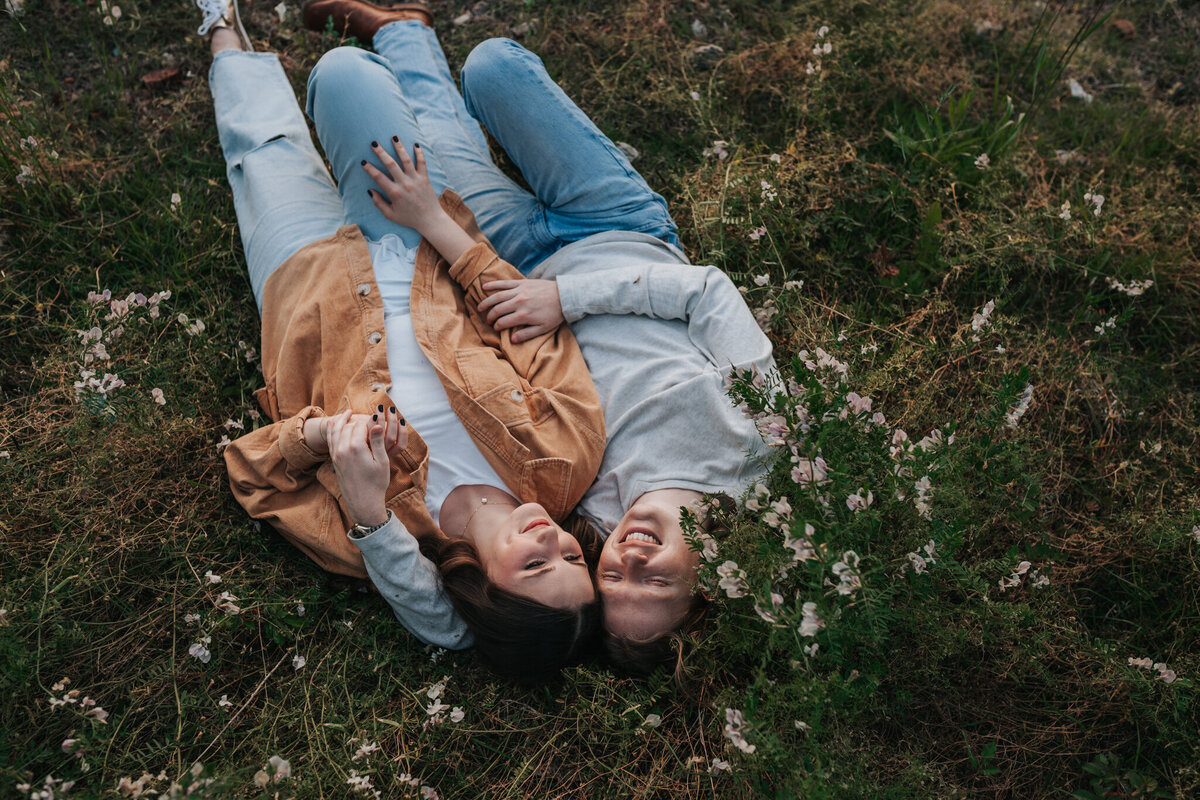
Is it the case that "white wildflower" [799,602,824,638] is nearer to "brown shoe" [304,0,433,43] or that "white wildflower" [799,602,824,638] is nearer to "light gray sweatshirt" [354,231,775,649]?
"light gray sweatshirt" [354,231,775,649]

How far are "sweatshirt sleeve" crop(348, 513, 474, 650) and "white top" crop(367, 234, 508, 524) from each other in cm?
26

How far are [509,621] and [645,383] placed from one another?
100 cm

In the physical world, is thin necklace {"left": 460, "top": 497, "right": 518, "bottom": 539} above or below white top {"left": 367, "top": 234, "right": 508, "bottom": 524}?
below

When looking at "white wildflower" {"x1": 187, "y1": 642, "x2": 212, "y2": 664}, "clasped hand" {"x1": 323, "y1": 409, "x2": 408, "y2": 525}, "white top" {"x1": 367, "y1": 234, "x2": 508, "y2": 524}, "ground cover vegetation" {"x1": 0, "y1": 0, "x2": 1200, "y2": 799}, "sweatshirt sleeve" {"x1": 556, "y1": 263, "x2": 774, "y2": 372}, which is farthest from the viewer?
"sweatshirt sleeve" {"x1": 556, "y1": 263, "x2": 774, "y2": 372}

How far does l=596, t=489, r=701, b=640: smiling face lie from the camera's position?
8.96 ft

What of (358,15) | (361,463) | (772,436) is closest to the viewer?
(772,436)

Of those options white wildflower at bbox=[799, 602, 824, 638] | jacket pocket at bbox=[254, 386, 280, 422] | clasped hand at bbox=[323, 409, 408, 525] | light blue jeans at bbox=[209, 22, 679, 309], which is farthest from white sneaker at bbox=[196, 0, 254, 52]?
white wildflower at bbox=[799, 602, 824, 638]

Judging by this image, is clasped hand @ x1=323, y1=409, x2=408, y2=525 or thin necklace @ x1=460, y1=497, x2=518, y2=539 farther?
thin necklace @ x1=460, y1=497, x2=518, y2=539

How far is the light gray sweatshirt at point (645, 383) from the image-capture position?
291cm

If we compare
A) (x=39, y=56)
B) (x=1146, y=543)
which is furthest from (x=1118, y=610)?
(x=39, y=56)

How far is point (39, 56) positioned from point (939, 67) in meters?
4.55

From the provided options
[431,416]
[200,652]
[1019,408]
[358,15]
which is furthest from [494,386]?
[358,15]

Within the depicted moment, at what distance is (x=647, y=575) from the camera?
274cm

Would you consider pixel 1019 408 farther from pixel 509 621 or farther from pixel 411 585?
pixel 411 585
